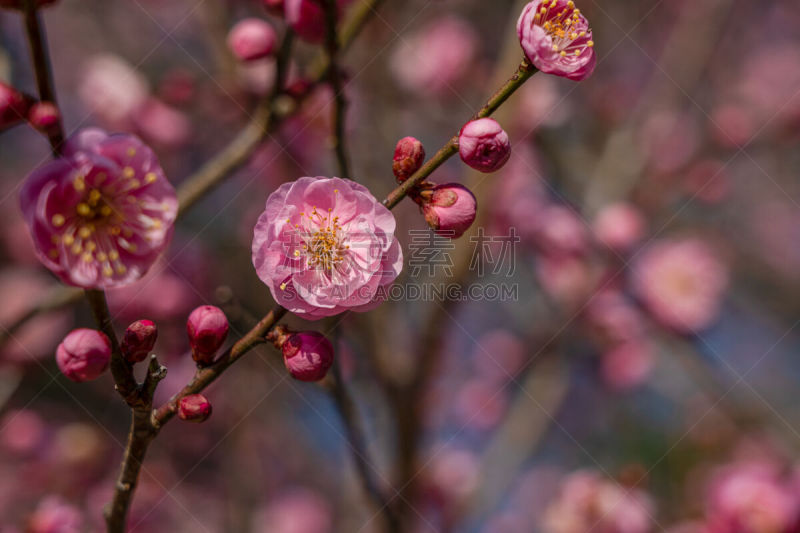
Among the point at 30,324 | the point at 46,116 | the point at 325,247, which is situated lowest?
the point at 30,324

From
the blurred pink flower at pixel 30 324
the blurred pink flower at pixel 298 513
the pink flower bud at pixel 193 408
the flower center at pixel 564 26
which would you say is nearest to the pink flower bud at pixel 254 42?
the flower center at pixel 564 26

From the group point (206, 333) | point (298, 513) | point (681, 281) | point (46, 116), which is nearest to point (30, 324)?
point (206, 333)

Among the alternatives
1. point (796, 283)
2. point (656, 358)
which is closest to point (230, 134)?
A: point (656, 358)

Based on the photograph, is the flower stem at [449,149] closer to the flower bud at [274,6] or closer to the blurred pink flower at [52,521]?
the flower bud at [274,6]

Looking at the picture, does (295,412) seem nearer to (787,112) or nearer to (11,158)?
(11,158)

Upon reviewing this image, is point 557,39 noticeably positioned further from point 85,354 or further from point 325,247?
point 85,354

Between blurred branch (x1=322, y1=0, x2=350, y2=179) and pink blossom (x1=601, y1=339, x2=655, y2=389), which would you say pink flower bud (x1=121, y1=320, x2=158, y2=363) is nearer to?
blurred branch (x1=322, y1=0, x2=350, y2=179)
